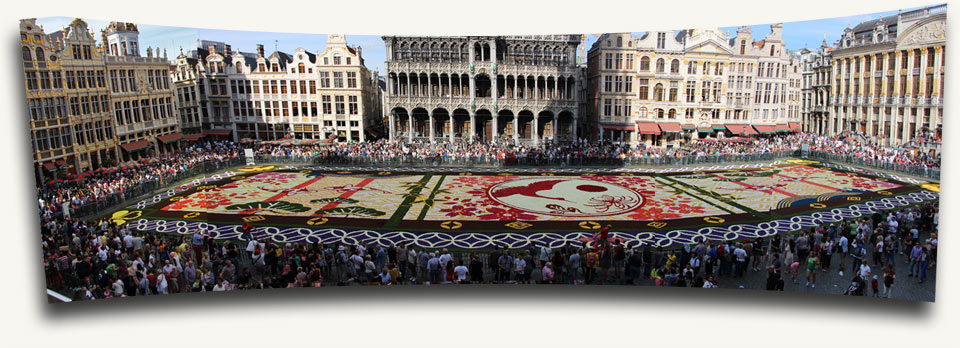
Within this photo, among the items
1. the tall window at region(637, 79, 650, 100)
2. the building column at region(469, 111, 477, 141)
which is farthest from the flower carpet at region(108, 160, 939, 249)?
the building column at region(469, 111, 477, 141)

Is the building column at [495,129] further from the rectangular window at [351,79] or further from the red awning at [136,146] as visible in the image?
the red awning at [136,146]

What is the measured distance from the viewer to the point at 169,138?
25.9 meters

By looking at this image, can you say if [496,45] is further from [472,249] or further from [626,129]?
[472,249]

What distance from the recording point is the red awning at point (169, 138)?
25.5m

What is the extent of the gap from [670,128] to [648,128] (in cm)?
115

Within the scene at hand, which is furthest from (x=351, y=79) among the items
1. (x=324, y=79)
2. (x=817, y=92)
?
(x=817, y=92)

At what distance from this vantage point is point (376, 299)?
18797 millimetres

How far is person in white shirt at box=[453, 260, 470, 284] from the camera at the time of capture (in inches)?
728

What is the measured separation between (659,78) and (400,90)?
1948cm

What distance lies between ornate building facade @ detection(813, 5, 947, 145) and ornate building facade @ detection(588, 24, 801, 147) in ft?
6.81

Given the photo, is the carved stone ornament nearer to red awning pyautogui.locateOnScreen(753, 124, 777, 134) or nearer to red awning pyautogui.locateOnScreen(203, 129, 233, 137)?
red awning pyautogui.locateOnScreen(753, 124, 777, 134)

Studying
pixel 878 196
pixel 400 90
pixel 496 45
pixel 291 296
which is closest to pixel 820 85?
pixel 878 196

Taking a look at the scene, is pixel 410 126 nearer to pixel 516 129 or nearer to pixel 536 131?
pixel 516 129

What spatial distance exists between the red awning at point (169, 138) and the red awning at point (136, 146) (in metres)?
0.68
